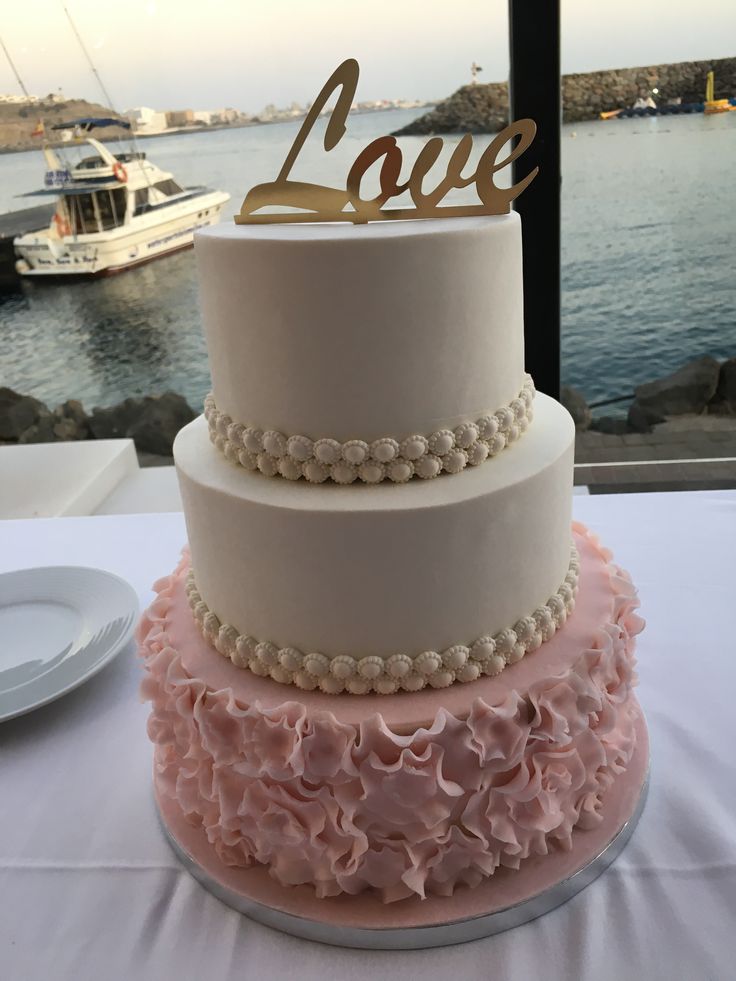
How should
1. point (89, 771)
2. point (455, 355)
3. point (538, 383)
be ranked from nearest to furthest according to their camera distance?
point (455, 355)
point (89, 771)
point (538, 383)

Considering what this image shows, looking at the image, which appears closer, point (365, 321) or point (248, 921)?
point (365, 321)

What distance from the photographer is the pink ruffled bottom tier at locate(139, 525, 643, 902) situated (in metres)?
1.08

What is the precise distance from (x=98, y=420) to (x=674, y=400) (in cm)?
284

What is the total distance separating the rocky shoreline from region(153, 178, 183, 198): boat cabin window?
95 centimetres

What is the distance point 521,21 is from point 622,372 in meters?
1.84

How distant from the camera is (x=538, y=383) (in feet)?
9.05

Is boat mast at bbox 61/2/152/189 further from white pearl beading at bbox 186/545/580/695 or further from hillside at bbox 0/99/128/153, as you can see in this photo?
white pearl beading at bbox 186/545/580/695

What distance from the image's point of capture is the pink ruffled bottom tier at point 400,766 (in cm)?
108

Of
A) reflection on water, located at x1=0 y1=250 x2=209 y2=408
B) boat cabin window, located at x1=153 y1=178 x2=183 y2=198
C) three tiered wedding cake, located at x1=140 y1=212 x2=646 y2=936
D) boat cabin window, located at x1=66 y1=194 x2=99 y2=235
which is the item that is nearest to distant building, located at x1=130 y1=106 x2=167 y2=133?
boat cabin window, located at x1=153 y1=178 x2=183 y2=198

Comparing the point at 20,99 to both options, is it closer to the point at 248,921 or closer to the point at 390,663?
the point at 390,663

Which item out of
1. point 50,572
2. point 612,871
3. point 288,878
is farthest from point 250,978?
point 50,572

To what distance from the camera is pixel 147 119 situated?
11.1ft

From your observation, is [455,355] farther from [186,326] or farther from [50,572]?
[186,326]

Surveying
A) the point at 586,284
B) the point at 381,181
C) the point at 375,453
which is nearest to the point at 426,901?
the point at 375,453
